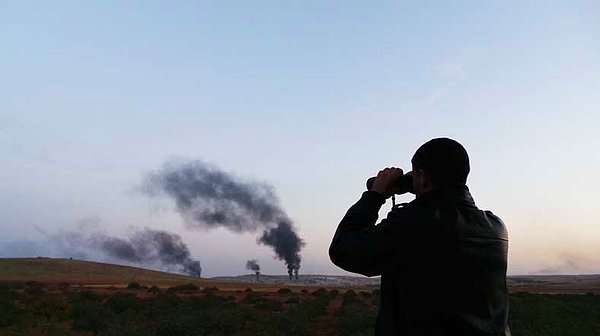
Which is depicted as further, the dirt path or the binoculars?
the dirt path

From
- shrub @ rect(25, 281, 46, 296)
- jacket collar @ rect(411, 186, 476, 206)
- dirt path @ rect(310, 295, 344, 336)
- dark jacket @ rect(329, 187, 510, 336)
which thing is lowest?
dirt path @ rect(310, 295, 344, 336)

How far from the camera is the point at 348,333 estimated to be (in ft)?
57.8

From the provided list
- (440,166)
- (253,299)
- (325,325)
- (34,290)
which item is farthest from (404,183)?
(34,290)

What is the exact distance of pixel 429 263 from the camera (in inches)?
84.3

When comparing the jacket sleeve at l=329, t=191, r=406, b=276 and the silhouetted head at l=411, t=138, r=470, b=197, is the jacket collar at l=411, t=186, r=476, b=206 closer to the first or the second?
the silhouetted head at l=411, t=138, r=470, b=197

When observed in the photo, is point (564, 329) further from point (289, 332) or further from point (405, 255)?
point (405, 255)

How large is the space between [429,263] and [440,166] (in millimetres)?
363

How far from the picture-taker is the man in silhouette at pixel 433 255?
2.13 meters

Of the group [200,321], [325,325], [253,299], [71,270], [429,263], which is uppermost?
[71,270]

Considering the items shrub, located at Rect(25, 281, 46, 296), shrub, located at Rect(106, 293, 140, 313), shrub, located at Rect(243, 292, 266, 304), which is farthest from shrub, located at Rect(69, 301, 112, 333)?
shrub, located at Rect(25, 281, 46, 296)

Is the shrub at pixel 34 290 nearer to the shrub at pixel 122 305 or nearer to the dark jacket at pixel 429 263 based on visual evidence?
the shrub at pixel 122 305

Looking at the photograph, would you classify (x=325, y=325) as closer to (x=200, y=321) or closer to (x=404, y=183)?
(x=200, y=321)

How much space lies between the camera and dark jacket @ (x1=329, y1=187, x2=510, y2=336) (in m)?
2.12

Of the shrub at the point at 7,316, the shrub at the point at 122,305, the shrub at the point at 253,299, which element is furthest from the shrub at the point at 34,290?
the shrub at the point at 7,316
